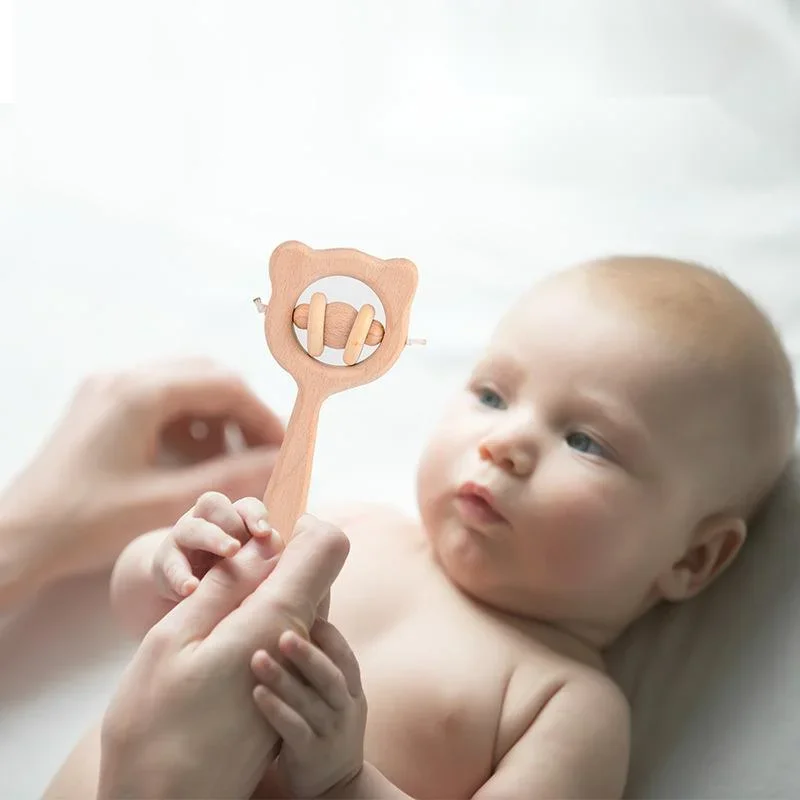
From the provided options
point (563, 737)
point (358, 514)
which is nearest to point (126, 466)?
point (358, 514)

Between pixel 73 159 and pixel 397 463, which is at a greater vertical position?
pixel 73 159

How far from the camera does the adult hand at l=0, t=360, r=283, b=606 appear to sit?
90 centimetres

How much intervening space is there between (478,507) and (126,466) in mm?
292

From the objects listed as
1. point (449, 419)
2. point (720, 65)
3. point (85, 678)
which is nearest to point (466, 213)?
point (720, 65)

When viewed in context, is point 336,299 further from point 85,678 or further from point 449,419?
point 85,678

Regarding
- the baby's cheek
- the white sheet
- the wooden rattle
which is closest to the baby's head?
the baby's cheek

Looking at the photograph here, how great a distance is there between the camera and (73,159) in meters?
1.21

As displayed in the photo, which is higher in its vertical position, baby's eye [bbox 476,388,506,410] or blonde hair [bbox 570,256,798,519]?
blonde hair [bbox 570,256,798,519]

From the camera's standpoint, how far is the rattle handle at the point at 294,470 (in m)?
0.74

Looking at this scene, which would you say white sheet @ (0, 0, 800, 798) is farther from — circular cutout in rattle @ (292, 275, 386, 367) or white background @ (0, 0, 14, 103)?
circular cutout in rattle @ (292, 275, 386, 367)

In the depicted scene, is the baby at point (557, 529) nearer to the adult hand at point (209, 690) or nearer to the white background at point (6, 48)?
the adult hand at point (209, 690)

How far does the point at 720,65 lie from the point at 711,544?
623 mm

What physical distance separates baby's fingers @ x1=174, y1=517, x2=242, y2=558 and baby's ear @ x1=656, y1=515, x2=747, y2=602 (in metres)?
0.35

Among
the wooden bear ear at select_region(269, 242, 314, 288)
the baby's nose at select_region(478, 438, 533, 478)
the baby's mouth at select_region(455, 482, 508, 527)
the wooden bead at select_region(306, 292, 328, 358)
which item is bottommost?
the baby's mouth at select_region(455, 482, 508, 527)
